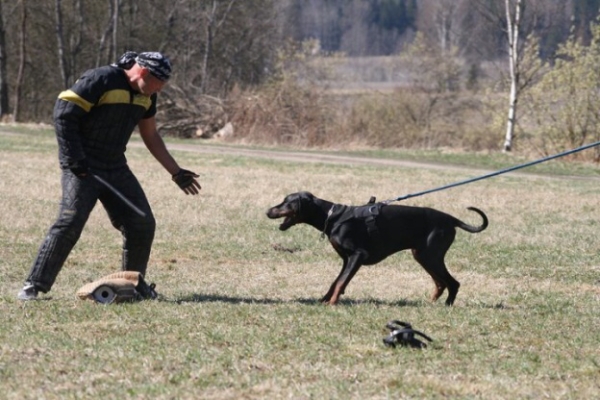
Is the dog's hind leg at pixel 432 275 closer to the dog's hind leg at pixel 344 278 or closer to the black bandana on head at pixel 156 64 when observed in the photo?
the dog's hind leg at pixel 344 278

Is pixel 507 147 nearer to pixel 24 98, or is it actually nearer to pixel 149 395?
pixel 24 98

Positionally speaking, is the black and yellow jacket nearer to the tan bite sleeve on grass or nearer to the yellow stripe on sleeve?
the yellow stripe on sleeve

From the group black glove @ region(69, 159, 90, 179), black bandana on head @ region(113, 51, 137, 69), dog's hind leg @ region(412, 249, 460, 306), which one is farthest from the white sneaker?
dog's hind leg @ region(412, 249, 460, 306)

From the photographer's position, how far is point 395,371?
219 inches

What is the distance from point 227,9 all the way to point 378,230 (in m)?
38.3

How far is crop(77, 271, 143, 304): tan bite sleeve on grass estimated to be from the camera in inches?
291

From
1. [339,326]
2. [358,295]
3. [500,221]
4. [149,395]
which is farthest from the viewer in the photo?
[500,221]

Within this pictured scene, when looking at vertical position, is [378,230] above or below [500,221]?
above

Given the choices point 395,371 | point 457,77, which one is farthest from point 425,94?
point 395,371

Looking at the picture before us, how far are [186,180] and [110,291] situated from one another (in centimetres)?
126

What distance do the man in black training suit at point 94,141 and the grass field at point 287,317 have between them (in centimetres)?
44

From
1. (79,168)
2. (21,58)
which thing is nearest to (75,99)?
(79,168)

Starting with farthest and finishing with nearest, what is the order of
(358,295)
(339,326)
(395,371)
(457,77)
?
(457,77) < (358,295) < (339,326) < (395,371)

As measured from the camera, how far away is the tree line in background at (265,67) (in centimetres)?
3238
